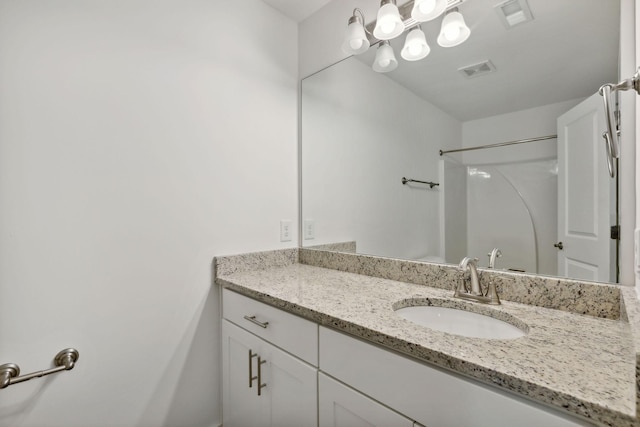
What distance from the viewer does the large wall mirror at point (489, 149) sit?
2.95ft

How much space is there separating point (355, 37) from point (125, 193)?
1197mm

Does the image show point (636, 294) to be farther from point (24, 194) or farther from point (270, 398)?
point (24, 194)

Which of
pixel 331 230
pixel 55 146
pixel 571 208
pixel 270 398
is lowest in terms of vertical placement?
pixel 270 398

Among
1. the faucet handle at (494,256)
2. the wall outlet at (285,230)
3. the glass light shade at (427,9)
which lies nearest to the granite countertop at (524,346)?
the faucet handle at (494,256)

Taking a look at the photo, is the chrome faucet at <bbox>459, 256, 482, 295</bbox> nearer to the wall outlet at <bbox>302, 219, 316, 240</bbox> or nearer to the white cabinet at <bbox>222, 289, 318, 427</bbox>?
the white cabinet at <bbox>222, 289, 318, 427</bbox>

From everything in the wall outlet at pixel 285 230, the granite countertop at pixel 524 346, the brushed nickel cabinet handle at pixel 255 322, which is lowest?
the brushed nickel cabinet handle at pixel 255 322

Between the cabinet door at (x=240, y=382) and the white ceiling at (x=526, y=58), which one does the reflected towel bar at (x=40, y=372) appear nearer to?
the cabinet door at (x=240, y=382)

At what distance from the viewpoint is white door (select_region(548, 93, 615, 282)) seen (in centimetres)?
87

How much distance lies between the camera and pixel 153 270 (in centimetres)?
116

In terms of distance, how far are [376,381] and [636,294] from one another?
717 millimetres

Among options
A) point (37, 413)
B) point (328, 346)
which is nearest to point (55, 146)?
point (37, 413)

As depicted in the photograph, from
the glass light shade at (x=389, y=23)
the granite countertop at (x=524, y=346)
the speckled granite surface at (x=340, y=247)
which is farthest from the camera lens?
the speckled granite surface at (x=340, y=247)

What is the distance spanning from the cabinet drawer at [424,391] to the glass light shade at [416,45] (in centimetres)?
120

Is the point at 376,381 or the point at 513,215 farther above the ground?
the point at 513,215
